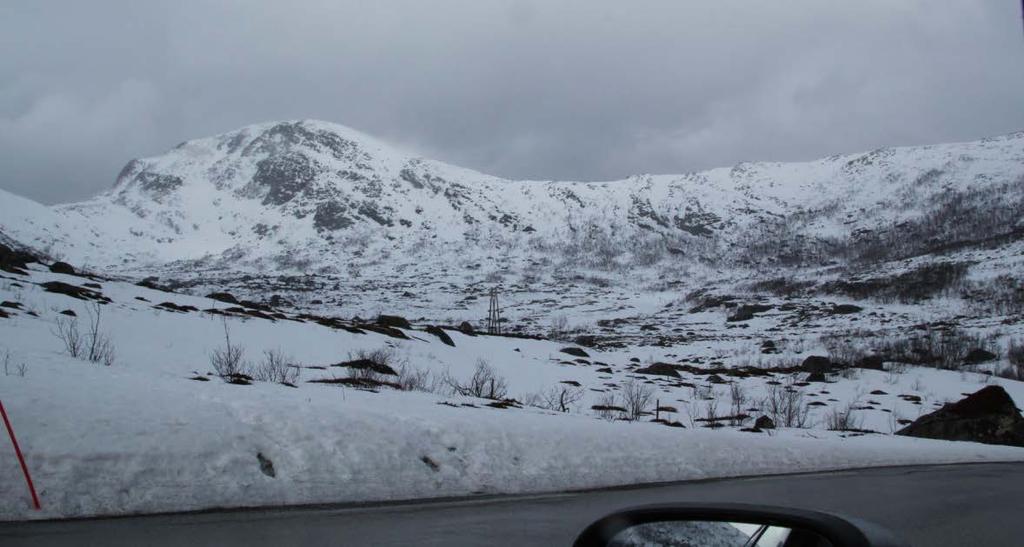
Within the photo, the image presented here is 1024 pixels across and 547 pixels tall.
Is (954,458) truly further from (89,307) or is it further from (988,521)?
(89,307)

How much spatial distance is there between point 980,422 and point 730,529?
1670 cm

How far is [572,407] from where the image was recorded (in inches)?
729

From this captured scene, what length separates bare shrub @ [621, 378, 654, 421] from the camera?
17.2 m

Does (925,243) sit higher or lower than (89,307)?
higher

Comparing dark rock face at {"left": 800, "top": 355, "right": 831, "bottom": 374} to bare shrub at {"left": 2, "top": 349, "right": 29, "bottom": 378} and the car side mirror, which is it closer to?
bare shrub at {"left": 2, "top": 349, "right": 29, "bottom": 378}

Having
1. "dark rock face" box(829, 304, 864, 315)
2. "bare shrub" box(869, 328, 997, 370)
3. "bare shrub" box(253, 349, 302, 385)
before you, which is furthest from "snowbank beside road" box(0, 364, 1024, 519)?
"dark rock face" box(829, 304, 864, 315)

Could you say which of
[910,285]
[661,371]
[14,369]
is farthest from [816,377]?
[910,285]

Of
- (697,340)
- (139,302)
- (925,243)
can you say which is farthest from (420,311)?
(925,243)

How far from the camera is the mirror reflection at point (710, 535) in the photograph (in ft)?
5.95

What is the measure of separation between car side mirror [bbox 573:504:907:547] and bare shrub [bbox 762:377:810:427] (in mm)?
16007

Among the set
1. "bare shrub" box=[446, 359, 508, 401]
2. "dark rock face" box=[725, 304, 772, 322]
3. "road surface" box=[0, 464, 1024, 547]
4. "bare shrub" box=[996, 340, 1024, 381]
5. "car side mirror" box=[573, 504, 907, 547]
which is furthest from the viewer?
"dark rock face" box=[725, 304, 772, 322]

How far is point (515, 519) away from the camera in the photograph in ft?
17.3

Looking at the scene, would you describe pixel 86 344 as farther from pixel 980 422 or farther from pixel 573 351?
pixel 573 351

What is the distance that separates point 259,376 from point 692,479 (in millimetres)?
8288
